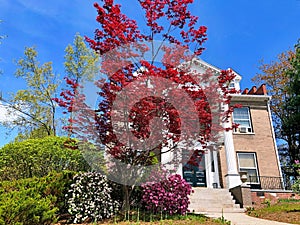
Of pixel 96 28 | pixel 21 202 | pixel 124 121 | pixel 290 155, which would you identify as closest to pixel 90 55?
pixel 96 28

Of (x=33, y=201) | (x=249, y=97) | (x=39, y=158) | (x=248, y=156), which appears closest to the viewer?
(x=33, y=201)

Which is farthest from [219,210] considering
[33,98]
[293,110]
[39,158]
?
[293,110]

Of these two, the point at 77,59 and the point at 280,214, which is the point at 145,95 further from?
the point at 77,59

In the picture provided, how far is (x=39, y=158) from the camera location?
31.1ft

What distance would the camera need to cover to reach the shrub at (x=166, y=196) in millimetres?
7335

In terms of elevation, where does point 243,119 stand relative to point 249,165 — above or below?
above

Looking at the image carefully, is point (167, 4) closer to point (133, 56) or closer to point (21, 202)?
point (133, 56)

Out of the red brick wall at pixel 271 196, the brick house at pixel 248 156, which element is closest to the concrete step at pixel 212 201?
the red brick wall at pixel 271 196

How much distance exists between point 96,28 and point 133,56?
131 cm

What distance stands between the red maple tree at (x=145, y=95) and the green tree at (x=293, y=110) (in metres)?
14.1

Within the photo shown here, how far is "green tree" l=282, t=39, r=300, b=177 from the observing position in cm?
1900

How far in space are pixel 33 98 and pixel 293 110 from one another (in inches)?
735

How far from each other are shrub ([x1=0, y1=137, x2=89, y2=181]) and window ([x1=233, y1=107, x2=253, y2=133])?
10.2 meters

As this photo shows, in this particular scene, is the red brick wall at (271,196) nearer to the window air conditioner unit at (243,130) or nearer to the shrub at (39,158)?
the window air conditioner unit at (243,130)
